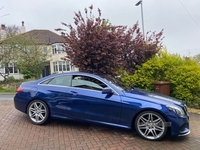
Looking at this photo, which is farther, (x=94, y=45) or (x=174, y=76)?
(x=174, y=76)

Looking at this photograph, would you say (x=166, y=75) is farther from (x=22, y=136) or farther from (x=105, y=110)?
(x=22, y=136)

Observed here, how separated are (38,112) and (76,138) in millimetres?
1393

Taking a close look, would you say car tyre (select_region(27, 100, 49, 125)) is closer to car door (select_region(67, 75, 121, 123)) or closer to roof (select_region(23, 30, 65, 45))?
car door (select_region(67, 75, 121, 123))

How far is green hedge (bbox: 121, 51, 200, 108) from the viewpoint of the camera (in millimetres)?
7234

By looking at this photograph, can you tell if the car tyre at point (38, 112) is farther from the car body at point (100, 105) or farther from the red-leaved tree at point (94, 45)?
the red-leaved tree at point (94, 45)

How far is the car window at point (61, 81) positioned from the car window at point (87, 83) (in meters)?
0.13

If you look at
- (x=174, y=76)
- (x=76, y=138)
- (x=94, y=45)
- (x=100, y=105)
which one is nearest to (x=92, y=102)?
(x=100, y=105)

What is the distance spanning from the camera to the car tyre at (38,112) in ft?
15.1

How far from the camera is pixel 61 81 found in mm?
4680

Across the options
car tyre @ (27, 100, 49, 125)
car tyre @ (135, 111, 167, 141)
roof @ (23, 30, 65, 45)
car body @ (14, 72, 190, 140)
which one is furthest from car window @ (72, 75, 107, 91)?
roof @ (23, 30, 65, 45)

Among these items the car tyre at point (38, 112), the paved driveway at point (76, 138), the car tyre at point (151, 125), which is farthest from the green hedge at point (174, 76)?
the car tyre at point (38, 112)

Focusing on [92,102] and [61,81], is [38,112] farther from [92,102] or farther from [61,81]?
[92,102]

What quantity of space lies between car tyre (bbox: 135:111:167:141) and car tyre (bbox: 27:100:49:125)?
232 centimetres

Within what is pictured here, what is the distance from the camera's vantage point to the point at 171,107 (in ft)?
12.6
